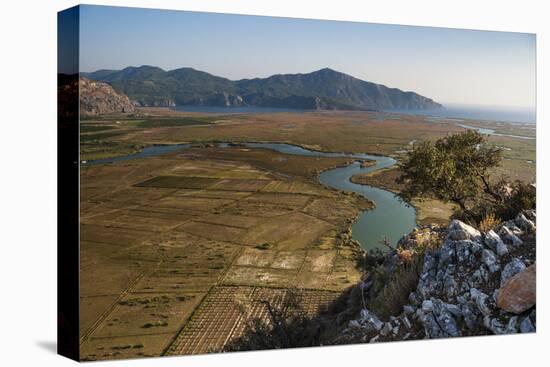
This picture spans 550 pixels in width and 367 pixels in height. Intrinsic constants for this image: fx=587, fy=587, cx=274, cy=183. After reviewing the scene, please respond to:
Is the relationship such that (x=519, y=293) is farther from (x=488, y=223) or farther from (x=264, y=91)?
(x=264, y=91)

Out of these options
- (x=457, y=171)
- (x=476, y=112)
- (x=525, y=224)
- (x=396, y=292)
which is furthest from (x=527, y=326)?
(x=476, y=112)

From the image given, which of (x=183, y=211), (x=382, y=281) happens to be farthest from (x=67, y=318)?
(x=382, y=281)

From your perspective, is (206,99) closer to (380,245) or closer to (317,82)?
(317,82)

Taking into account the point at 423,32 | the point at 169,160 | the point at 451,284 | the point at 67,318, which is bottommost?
the point at 67,318

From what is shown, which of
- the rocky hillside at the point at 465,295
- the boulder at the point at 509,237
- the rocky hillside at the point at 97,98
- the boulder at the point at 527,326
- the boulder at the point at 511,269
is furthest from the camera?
the boulder at the point at 509,237

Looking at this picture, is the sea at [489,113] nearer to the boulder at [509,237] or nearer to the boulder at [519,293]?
the boulder at [509,237]

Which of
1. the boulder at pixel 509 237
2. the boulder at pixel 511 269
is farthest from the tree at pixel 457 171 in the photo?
the boulder at pixel 511 269
